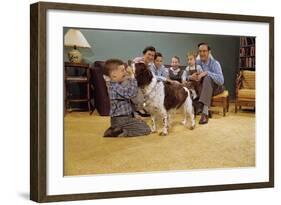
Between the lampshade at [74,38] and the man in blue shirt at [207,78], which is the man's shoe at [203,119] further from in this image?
the lampshade at [74,38]

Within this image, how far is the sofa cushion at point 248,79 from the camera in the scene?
161 inches

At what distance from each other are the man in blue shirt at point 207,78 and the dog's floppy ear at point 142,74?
28cm

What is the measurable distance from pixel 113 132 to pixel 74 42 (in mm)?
519

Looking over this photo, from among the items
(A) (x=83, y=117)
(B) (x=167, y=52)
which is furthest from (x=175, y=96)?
(A) (x=83, y=117)

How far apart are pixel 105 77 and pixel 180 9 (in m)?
0.58

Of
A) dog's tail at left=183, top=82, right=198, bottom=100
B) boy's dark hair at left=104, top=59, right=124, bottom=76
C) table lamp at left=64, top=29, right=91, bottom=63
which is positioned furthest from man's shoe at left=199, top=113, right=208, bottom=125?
table lamp at left=64, top=29, right=91, bottom=63

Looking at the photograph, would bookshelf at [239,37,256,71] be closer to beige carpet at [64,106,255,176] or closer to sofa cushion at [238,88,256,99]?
sofa cushion at [238,88,256,99]

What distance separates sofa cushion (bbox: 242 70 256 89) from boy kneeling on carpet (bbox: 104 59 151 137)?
69 centimetres

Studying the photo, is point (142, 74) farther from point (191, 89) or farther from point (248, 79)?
point (248, 79)

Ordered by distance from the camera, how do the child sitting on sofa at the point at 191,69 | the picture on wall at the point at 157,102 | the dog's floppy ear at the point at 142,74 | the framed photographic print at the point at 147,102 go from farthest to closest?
the child sitting on sofa at the point at 191,69
the dog's floppy ear at the point at 142,74
the picture on wall at the point at 157,102
the framed photographic print at the point at 147,102

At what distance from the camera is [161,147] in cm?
384

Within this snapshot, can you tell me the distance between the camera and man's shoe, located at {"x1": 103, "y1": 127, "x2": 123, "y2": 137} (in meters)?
3.71

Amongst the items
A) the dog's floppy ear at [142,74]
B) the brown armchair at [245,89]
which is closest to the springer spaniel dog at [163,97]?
the dog's floppy ear at [142,74]

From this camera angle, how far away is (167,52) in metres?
3.85
